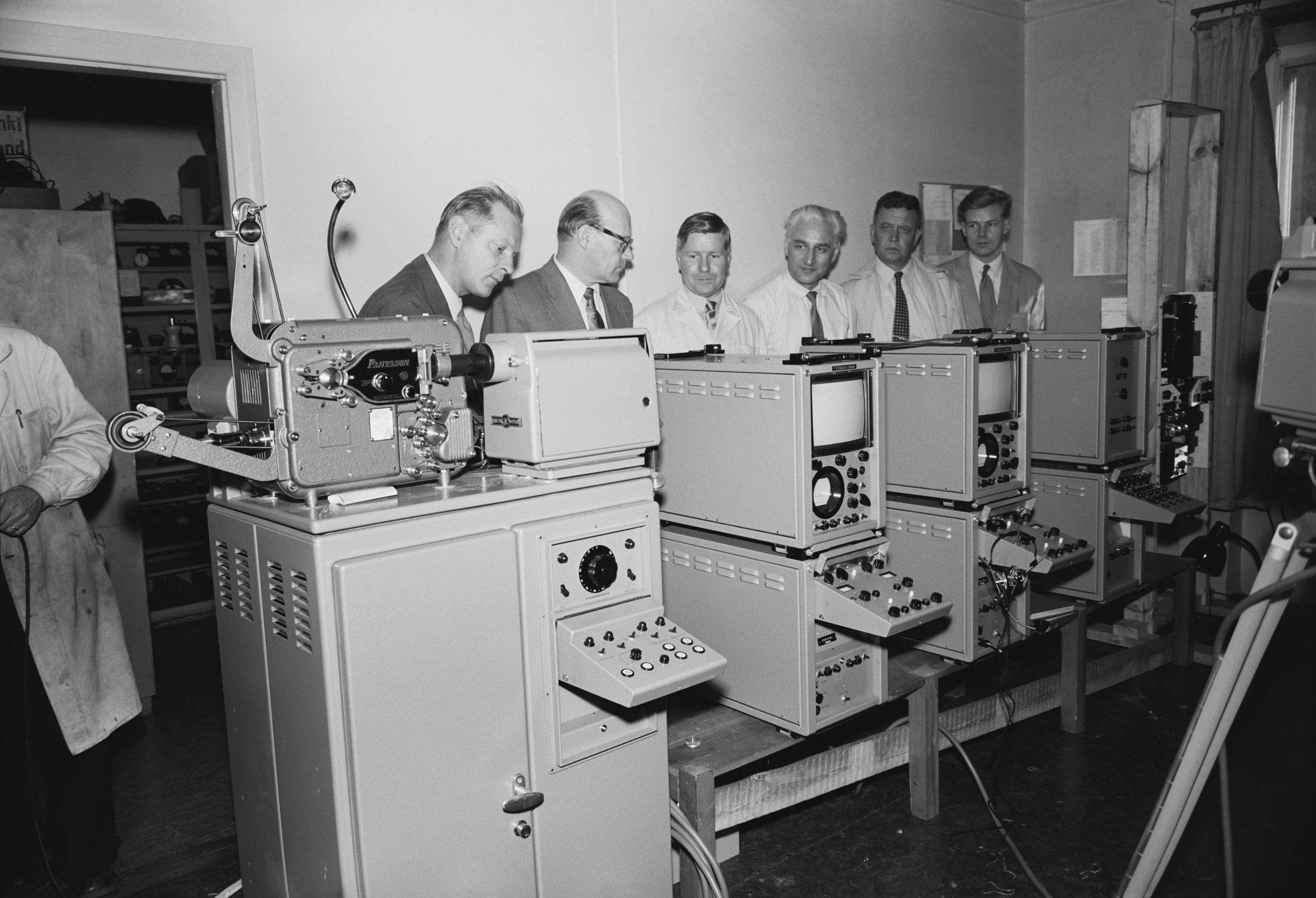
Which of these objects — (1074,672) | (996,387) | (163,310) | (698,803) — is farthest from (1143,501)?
(163,310)

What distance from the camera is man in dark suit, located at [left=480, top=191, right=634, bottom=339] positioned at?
3.64 metres

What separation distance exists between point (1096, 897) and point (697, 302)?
8.78 feet

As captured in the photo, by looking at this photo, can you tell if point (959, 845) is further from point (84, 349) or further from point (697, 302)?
point (84, 349)

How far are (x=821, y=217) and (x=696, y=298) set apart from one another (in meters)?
0.89

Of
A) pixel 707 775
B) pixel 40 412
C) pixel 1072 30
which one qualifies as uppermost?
pixel 1072 30

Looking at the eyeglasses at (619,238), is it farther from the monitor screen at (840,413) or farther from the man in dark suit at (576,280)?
the monitor screen at (840,413)

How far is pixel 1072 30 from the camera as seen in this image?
5.73 metres

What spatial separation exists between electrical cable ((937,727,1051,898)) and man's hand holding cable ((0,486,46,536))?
3.10 meters

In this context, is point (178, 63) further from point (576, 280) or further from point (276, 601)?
point (276, 601)

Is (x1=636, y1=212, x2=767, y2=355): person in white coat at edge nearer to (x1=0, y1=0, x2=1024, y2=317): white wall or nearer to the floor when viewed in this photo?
(x1=0, y1=0, x2=1024, y2=317): white wall

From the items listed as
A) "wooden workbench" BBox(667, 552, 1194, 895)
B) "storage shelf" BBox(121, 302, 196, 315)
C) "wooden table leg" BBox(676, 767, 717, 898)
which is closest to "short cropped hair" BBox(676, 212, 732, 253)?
"wooden workbench" BBox(667, 552, 1194, 895)

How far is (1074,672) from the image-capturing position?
3984 mm

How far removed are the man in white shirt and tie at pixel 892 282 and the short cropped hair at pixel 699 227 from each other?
1.00 metres

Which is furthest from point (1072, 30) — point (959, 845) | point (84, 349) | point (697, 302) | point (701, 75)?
point (84, 349)
